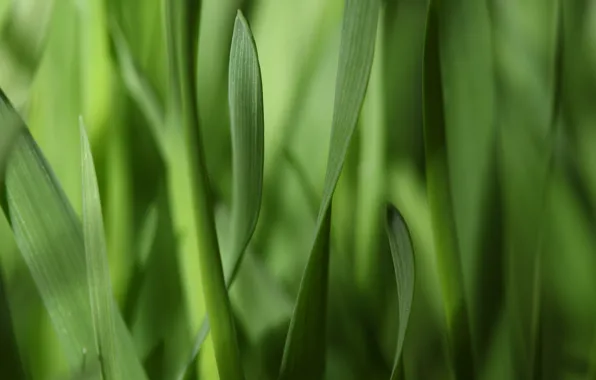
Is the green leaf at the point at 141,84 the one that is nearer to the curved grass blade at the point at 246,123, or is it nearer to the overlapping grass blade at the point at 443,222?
the curved grass blade at the point at 246,123

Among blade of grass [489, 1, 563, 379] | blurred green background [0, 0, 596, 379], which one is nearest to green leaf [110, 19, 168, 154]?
blurred green background [0, 0, 596, 379]

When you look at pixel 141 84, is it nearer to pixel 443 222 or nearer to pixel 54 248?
pixel 54 248

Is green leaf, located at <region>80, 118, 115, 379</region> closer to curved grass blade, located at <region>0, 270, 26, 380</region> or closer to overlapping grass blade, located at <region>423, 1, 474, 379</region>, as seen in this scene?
curved grass blade, located at <region>0, 270, 26, 380</region>

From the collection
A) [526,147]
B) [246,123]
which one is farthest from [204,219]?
[526,147]

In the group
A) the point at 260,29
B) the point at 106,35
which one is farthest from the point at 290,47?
the point at 106,35

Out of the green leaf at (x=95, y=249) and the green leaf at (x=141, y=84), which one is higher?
the green leaf at (x=141, y=84)

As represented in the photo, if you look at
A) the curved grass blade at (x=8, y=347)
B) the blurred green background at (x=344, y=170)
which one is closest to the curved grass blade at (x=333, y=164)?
the blurred green background at (x=344, y=170)
